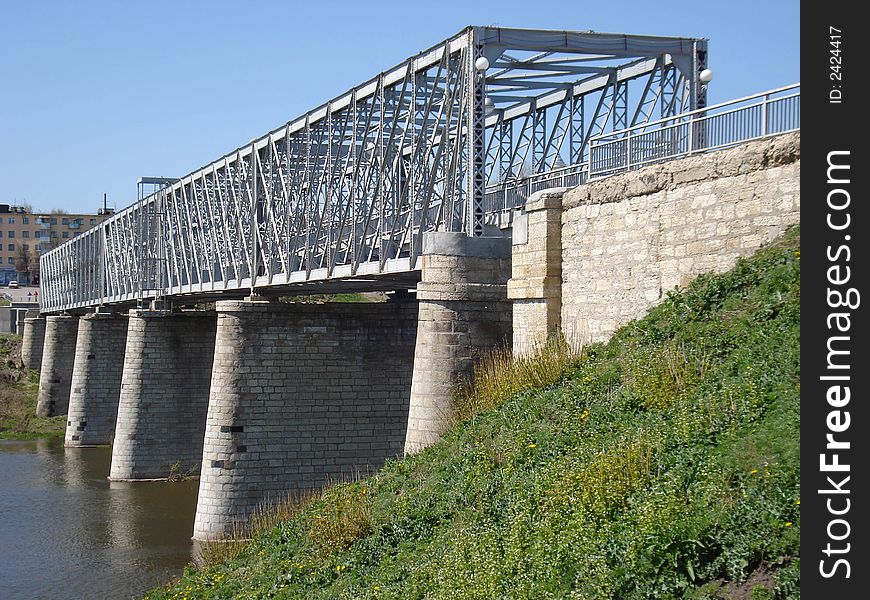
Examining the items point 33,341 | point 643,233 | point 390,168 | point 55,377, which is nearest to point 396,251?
point 390,168

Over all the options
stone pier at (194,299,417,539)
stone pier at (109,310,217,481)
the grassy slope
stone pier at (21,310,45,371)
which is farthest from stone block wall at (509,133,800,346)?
stone pier at (21,310,45,371)

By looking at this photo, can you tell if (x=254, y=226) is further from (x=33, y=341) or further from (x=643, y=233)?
(x=33, y=341)

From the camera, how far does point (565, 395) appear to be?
50.3ft

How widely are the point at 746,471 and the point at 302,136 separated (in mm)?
28726

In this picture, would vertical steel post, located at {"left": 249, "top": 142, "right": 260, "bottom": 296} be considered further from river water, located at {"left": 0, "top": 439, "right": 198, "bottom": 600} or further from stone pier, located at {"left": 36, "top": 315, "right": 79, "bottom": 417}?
stone pier, located at {"left": 36, "top": 315, "right": 79, "bottom": 417}

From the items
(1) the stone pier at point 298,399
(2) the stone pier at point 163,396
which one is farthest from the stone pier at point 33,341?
(1) the stone pier at point 298,399

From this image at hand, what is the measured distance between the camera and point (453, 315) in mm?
22188

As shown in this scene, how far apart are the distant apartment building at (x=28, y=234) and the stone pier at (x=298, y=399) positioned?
498ft

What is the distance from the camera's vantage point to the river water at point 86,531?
30.7m

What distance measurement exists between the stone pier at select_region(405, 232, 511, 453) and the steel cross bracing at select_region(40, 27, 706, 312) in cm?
115

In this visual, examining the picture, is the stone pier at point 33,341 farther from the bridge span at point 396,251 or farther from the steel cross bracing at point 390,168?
the steel cross bracing at point 390,168

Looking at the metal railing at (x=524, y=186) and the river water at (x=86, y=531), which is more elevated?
the metal railing at (x=524, y=186)

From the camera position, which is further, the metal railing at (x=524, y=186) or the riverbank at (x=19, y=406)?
the riverbank at (x=19, y=406)

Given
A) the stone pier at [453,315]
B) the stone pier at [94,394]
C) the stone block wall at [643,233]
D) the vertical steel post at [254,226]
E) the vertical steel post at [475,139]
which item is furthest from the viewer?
the stone pier at [94,394]
